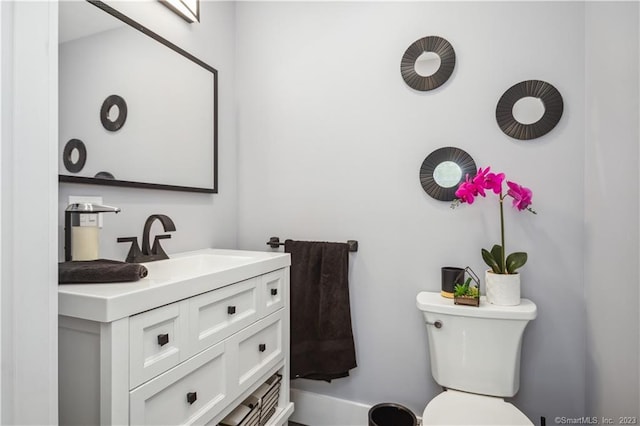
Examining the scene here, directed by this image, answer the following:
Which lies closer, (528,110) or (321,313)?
(528,110)

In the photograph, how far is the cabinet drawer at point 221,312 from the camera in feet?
3.26

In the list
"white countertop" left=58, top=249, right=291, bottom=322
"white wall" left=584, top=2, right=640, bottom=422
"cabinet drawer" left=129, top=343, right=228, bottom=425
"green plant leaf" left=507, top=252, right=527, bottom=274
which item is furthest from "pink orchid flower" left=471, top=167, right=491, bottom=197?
"cabinet drawer" left=129, top=343, right=228, bottom=425

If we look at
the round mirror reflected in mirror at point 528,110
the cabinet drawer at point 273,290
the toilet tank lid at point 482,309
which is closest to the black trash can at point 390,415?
the toilet tank lid at point 482,309

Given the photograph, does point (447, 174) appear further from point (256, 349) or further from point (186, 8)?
point (186, 8)

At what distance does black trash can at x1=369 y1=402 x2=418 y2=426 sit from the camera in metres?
1.48

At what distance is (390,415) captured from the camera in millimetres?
1528

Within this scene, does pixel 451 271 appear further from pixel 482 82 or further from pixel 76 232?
pixel 76 232

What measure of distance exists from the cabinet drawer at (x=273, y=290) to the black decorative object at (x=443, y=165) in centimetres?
78

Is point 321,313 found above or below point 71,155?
below

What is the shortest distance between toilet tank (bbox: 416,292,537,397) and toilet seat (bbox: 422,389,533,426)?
0.06 m

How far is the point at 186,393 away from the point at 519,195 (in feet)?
4.42

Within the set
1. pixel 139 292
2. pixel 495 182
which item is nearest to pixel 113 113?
pixel 139 292

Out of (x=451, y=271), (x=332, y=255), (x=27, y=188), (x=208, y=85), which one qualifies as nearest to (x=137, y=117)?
(x=208, y=85)

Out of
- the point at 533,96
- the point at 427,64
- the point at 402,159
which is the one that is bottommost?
the point at 402,159
